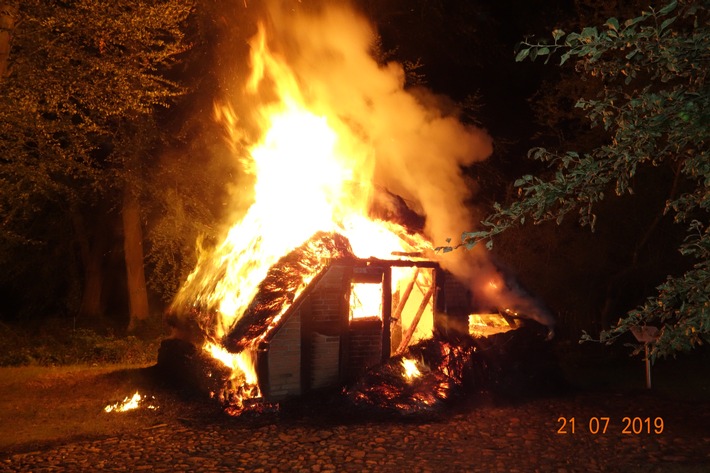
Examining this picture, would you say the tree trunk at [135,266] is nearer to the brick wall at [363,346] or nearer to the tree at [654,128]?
the brick wall at [363,346]

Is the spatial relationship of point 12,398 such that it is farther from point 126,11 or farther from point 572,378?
point 572,378

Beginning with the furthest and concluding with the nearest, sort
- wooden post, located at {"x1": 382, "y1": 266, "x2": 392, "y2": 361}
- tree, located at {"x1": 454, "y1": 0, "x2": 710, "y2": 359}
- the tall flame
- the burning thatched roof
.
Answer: the tall flame → wooden post, located at {"x1": 382, "y1": 266, "x2": 392, "y2": 361} → the burning thatched roof → tree, located at {"x1": 454, "y1": 0, "x2": 710, "y2": 359}

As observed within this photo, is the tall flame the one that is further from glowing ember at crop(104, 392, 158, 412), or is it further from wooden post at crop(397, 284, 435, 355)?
glowing ember at crop(104, 392, 158, 412)

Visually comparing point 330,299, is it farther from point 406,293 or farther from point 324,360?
point 406,293

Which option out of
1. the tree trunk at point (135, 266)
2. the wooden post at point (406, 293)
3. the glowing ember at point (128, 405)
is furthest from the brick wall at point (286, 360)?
the tree trunk at point (135, 266)

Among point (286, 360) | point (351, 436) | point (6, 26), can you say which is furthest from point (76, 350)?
point (351, 436)

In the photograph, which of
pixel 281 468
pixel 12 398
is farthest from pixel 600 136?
pixel 12 398

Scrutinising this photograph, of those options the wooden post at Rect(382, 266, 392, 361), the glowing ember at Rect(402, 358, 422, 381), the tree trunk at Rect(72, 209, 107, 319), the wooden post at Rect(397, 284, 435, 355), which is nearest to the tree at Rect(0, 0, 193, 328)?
the wooden post at Rect(382, 266, 392, 361)

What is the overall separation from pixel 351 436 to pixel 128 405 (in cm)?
392

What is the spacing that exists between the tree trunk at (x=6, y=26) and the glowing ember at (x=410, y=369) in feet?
28.8

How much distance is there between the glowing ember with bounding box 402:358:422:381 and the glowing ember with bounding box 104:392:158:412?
4099 millimetres

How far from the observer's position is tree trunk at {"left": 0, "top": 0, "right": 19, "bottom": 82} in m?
10.3

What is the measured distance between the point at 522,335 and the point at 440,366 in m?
2.08

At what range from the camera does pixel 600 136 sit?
16.5 metres
